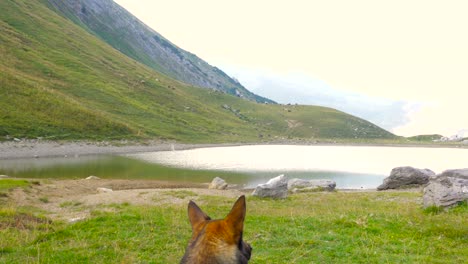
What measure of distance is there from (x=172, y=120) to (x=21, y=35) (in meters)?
68.4

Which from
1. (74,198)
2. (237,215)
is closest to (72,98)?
(74,198)

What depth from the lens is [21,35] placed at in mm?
164375

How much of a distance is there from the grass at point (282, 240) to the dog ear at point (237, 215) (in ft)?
26.7

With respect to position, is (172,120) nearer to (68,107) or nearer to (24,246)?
(68,107)

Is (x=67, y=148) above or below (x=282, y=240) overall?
below

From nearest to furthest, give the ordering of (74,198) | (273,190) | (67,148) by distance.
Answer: (273,190)
(74,198)
(67,148)

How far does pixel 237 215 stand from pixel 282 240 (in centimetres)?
1081

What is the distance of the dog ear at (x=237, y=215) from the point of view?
3682mm

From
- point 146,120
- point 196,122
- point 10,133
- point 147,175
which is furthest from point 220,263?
point 196,122

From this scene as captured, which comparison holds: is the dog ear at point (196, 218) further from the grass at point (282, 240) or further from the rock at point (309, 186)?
the rock at point (309, 186)

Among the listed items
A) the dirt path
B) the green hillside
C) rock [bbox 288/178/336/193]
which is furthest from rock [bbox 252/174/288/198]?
the green hillside

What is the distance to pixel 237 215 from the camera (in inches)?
147

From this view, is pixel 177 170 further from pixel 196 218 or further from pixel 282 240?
pixel 196 218

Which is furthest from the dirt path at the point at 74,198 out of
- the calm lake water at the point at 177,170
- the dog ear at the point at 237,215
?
the dog ear at the point at 237,215
